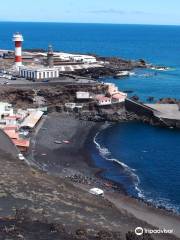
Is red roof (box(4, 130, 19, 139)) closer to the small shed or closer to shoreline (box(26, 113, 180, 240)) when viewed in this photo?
shoreline (box(26, 113, 180, 240))

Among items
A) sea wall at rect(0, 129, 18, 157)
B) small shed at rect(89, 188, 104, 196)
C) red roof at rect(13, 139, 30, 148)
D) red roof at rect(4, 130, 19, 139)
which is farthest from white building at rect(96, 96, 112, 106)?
small shed at rect(89, 188, 104, 196)

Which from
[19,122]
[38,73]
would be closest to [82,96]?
[38,73]

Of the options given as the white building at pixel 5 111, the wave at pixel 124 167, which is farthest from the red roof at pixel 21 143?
the white building at pixel 5 111

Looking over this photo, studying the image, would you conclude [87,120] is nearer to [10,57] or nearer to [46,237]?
[46,237]

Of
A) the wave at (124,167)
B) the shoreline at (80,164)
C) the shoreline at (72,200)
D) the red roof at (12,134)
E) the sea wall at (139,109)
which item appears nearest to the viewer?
the shoreline at (72,200)

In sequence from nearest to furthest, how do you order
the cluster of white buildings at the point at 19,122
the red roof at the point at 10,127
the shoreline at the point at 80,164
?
the shoreline at the point at 80,164
the cluster of white buildings at the point at 19,122
the red roof at the point at 10,127

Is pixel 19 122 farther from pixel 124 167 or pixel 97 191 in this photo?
pixel 97 191
